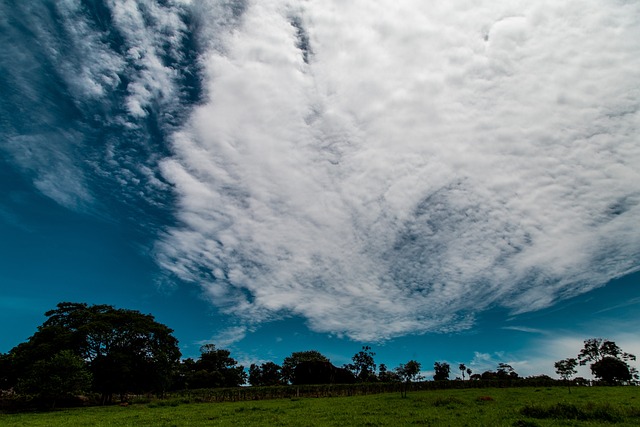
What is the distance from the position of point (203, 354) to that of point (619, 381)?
5194 inches

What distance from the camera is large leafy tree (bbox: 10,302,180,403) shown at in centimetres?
5812

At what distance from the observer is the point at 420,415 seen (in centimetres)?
2595

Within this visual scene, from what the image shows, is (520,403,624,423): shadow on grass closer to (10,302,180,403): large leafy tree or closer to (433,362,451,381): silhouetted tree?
(10,302,180,403): large leafy tree

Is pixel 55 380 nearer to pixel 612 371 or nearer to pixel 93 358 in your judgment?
pixel 93 358

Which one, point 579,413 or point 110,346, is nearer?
point 579,413

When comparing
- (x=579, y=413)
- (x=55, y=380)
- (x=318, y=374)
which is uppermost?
(x=318, y=374)

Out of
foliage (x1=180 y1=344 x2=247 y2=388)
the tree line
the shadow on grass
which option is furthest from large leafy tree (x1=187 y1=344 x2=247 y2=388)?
the shadow on grass

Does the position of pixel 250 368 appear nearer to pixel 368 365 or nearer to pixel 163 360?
pixel 368 365

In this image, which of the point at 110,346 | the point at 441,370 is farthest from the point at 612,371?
the point at 110,346

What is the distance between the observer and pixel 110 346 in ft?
209

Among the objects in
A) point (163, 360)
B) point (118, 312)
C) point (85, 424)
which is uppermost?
point (118, 312)

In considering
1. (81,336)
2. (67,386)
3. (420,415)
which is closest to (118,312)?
(81,336)

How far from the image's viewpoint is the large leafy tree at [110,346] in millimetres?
58125

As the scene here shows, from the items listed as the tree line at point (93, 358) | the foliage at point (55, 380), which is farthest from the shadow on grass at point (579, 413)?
the foliage at point (55, 380)
